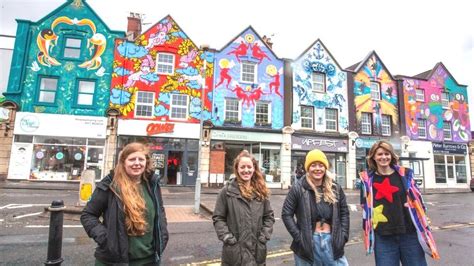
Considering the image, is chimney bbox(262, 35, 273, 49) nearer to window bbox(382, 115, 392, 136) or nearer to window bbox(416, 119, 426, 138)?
window bbox(382, 115, 392, 136)

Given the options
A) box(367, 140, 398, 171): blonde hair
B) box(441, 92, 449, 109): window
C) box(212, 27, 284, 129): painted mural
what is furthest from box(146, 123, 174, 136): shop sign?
box(441, 92, 449, 109): window

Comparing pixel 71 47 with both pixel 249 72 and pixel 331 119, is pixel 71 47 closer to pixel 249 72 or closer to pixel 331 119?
pixel 249 72

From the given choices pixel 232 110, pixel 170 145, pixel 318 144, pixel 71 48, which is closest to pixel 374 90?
pixel 318 144

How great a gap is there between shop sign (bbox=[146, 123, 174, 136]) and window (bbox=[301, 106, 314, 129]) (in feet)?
31.9

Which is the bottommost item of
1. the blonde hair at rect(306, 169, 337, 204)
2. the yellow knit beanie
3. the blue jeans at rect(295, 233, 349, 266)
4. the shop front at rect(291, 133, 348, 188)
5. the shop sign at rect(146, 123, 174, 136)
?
the blue jeans at rect(295, 233, 349, 266)

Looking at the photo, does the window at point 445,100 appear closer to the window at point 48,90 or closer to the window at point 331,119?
the window at point 331,119

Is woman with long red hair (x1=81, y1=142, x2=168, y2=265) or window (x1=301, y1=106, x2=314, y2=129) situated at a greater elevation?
window (x1=301, y1=106, x2=314, y2=129)

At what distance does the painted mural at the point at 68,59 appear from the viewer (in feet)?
61.6

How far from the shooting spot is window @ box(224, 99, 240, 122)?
839 inches

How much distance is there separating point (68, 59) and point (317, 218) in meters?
20.7

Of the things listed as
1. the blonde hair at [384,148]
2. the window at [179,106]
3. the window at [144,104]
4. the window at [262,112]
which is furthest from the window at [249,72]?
the blonde hair at [384,148]

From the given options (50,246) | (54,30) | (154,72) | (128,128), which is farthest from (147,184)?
(54,30)

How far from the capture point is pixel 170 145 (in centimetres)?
2008

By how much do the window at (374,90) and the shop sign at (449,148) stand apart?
6.75 meters
